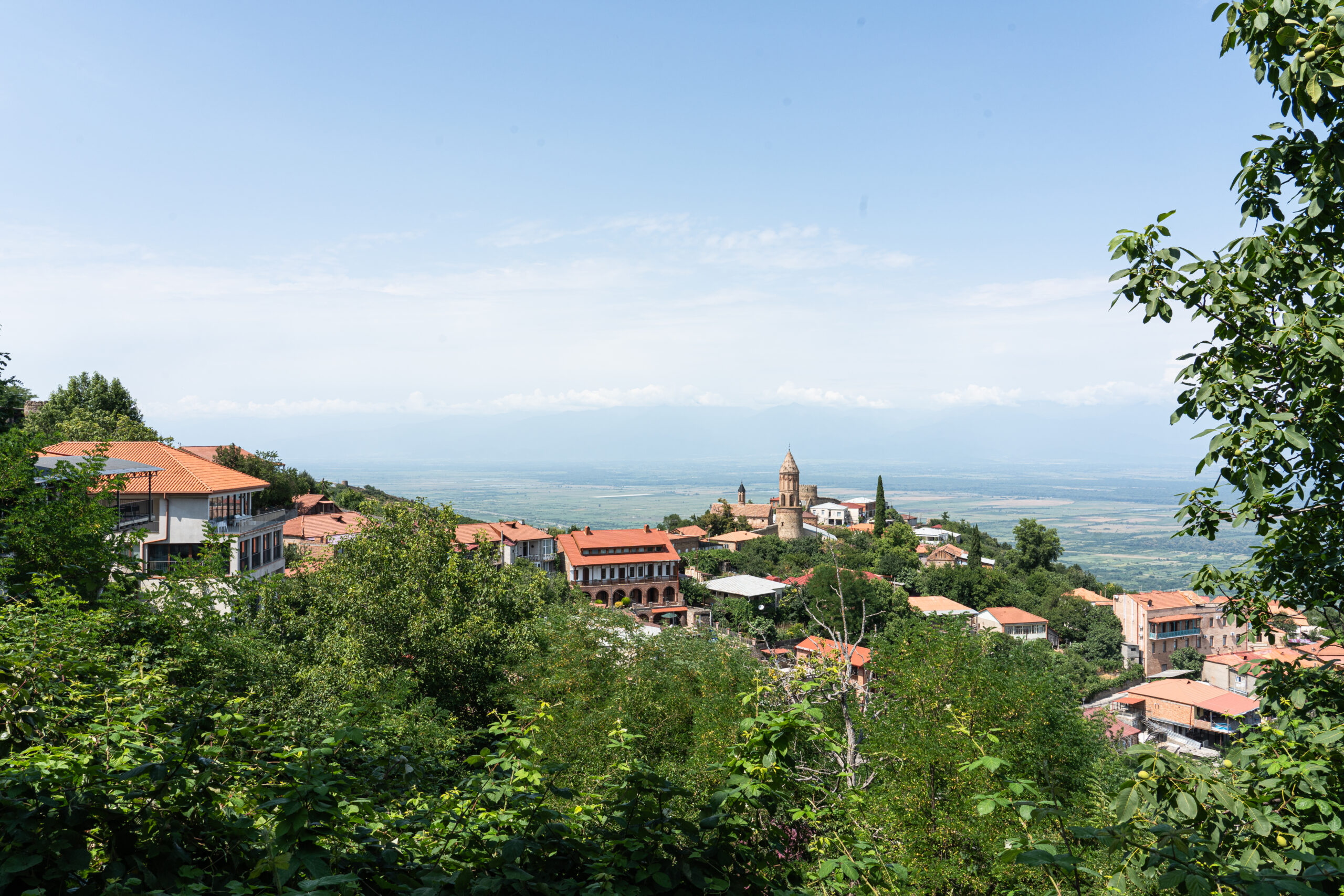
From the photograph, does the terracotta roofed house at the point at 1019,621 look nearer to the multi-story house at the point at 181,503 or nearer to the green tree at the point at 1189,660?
the green tree at the point at 1189,660

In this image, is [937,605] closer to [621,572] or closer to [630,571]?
[630,571]

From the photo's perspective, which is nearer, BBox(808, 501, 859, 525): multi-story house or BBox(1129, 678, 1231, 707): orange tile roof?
BBox(1129, 678, 1231, 707): orange tile roof

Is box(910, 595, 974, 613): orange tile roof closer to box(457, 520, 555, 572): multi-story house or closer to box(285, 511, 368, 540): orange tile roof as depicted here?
box(457, 520, 555, 572): multi-story house

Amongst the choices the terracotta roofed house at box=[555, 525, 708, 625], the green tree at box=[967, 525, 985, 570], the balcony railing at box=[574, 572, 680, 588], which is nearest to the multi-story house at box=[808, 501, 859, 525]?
the green tree at box=[967, 525, 985, 570]

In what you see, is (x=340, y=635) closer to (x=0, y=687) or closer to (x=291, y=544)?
(x=0, y=687)

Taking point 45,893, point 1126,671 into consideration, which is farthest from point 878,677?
point 1126,671

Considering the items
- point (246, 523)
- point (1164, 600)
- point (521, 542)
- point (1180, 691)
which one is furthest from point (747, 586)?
point (246, 523)
